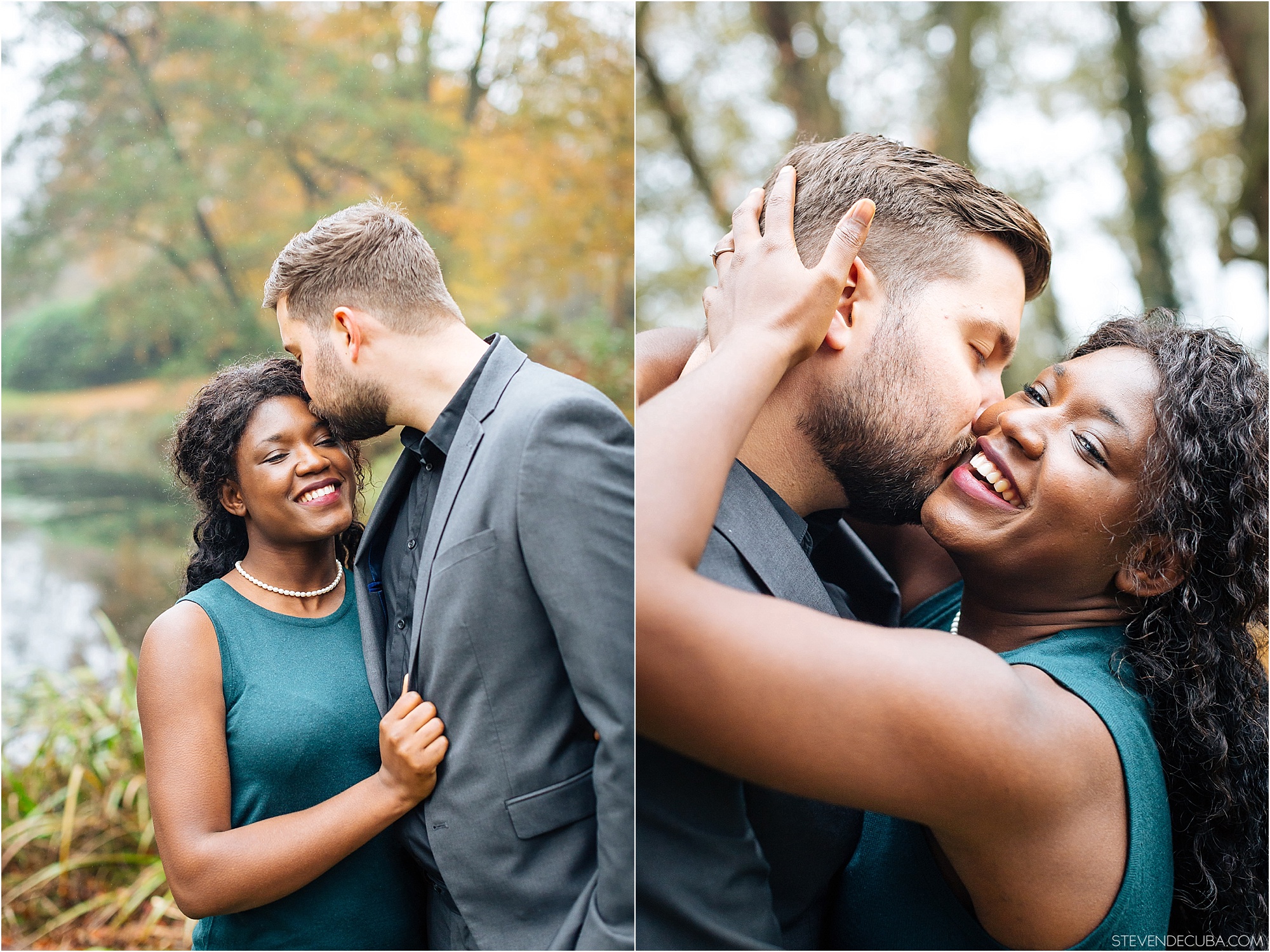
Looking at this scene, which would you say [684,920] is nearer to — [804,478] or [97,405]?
[804,478]

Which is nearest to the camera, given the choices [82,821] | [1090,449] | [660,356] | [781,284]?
[781,284]

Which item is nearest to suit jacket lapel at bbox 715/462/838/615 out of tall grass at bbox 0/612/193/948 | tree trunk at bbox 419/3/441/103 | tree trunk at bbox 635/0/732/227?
tree trunk at bbox 635/0/732/227

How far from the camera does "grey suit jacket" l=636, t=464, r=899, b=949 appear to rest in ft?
4.76

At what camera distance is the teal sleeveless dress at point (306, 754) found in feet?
5.28

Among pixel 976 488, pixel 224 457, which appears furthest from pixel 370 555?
pixel 976 488

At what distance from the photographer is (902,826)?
61.4 inches

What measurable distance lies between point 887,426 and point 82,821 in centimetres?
233

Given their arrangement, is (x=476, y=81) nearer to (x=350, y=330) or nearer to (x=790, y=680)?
(x=350, y=330)

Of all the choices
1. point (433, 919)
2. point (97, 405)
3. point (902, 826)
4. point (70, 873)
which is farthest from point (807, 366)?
point (70, 873)

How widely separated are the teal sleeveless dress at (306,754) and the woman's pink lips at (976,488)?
1.13 m

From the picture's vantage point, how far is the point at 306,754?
1612 mm

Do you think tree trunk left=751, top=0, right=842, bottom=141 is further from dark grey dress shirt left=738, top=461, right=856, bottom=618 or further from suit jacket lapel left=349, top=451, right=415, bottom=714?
suit jacket lapel left=349, top=451, right=415, bottom=714

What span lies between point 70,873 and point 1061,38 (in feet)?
10.2

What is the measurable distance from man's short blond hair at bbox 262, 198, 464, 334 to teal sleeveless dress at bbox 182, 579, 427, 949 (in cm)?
55
